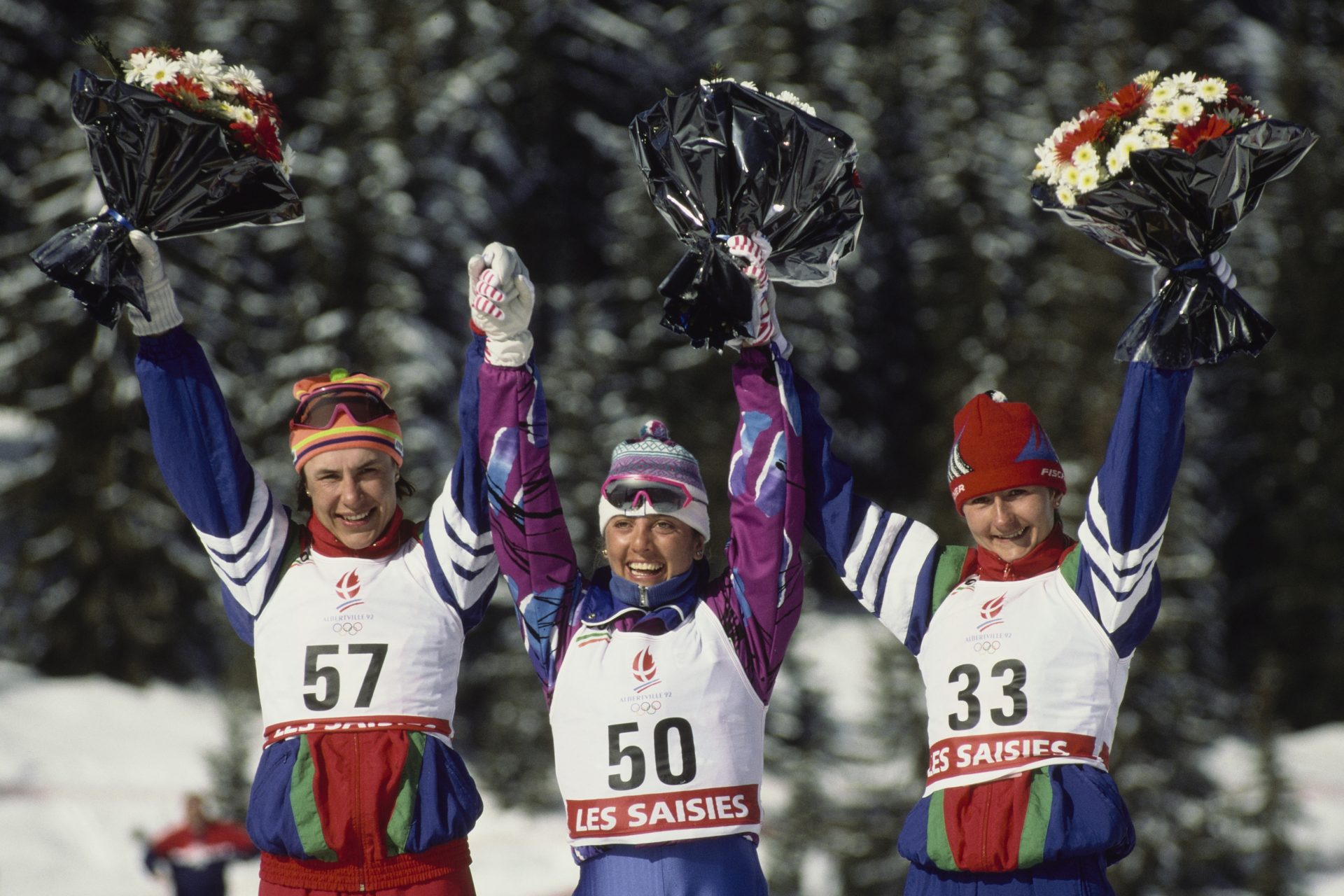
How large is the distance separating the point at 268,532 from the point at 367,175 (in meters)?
22.5

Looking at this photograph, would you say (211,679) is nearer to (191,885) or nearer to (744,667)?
(191,885)

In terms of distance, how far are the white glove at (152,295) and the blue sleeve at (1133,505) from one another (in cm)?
287

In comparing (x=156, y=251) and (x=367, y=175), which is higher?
(x=367, y=175)

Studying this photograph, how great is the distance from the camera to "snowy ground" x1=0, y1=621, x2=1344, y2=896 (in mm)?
17375

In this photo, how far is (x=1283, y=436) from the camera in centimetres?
3316

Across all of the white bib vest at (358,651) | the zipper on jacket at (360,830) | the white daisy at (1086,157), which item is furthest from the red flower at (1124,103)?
the zipper on jacket at (360,830)

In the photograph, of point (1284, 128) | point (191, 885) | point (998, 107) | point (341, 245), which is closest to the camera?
point (1284, 128)

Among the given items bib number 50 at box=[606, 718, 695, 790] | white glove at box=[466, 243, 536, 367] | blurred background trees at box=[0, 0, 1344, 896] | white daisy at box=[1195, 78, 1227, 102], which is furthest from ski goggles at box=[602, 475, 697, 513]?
blurred background trees at box=[0, 0, 1344, 896]

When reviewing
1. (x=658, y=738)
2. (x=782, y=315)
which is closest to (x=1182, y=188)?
(x=658, y=738)

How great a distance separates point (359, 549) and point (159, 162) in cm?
135

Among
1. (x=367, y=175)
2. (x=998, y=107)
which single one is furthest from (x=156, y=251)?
(x=998, y=107)

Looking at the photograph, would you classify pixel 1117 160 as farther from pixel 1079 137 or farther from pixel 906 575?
pixel 906 575

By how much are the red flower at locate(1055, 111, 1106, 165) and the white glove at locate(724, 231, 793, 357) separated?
3.04 ft

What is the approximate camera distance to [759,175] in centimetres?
543
